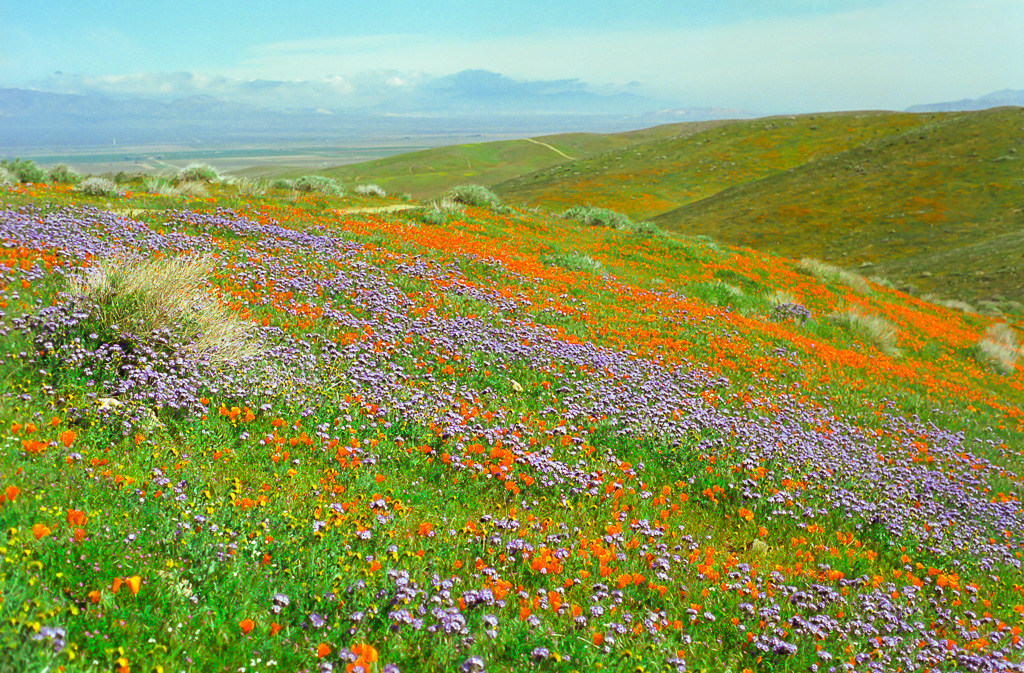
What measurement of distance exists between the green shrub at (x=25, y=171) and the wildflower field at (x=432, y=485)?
9.07m

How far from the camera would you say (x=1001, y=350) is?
18.3 meters

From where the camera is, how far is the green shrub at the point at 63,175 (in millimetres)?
20156

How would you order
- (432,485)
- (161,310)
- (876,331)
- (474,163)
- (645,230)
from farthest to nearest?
1. (474,163)
2. (645,230)
3. (876,331)
4. (161,310)
5. (432,485)

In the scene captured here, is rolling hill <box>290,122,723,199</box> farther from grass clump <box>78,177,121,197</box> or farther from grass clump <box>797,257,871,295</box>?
A: grass clump <box>78,177,121,197</box>

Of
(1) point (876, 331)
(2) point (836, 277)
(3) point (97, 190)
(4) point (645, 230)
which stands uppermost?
(3) point (97, 190)

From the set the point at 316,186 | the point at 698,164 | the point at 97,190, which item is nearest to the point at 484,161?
the point at 698,164

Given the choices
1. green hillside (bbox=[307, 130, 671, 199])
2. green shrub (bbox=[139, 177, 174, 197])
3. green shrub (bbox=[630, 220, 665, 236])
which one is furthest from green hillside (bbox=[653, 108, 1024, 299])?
green hillside (bbox=[307, 130, 671, 199])

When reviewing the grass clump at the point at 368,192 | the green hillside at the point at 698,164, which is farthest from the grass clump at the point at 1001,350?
the green hillside at the point at 698,164

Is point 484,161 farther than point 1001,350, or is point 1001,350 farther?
point 484,161

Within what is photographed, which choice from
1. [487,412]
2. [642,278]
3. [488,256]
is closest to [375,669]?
[487,412]

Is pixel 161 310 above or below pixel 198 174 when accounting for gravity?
below

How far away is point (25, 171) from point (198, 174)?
6.67 m

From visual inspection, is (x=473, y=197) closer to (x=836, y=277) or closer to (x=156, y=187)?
(x=156, y=187)

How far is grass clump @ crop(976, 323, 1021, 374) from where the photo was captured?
1741 cm
